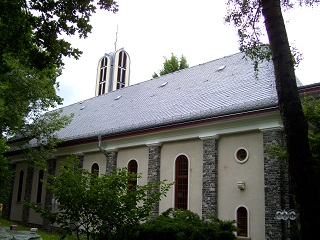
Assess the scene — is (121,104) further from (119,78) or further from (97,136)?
(119,78)

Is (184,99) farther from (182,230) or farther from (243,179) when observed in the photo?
(182,230)

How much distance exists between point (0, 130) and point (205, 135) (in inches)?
396

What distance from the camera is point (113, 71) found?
40.0 m

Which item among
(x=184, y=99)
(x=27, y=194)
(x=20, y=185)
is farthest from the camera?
(x=20, y=185)

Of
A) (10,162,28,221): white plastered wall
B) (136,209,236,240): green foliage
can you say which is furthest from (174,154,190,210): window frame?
(10,162,28,221): white plastered wall

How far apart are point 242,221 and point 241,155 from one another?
259cm

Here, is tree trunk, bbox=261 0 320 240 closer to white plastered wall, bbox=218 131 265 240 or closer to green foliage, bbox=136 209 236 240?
green foliage, bbox=136 209 236 240

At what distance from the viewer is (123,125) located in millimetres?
21266

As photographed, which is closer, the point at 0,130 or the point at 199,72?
the point at 0,130

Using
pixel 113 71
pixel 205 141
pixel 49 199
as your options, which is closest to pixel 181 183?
pixel 205 141

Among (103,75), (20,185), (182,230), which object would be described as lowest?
(182,230)

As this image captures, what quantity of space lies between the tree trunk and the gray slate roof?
21.2 feet

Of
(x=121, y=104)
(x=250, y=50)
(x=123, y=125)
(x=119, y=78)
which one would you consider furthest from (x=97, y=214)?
(x=119, y=78)

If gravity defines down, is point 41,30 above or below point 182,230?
above
